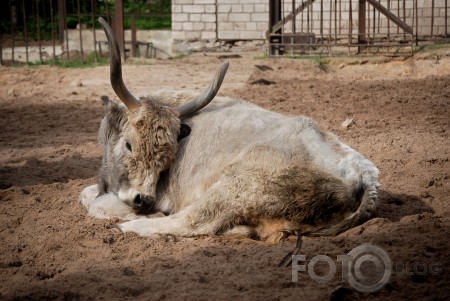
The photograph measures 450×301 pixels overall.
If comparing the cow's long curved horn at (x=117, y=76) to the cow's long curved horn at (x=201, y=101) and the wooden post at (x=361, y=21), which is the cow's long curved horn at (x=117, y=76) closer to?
the cow's long curved horn at (x=201, y=101)

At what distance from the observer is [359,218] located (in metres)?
5.34

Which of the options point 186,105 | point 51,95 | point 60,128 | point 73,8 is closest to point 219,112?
point 186,105

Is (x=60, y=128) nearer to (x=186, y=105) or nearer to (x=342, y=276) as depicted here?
(x=186, y=105)

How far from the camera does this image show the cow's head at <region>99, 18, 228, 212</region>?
5.98m

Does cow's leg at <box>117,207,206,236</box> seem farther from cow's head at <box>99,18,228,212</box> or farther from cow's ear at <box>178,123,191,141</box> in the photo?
cow's ear at <box>178,123,191,141</box>

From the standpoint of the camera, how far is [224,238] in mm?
5387

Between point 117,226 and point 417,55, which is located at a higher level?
point 417,55

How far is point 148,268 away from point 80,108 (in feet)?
23.4

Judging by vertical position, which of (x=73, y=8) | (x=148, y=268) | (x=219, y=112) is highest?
(x=73, y=8)

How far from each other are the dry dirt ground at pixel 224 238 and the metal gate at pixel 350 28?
58.9 inches

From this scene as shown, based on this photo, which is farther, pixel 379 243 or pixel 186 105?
pixel 186 105

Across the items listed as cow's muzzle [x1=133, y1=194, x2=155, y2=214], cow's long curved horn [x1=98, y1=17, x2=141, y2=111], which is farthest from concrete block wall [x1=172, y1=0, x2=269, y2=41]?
cow's muzzle [x1=133, y1=194, x2=155, y2=214]

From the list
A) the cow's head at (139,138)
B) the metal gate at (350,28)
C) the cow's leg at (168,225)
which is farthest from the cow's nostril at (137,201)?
the metal gate at (350,28)

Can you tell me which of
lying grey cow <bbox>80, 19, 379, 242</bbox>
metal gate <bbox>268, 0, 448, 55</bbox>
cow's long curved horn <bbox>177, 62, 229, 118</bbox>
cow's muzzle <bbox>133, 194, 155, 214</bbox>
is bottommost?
cow's muzzle <bbox>133, 194, 155, 214</bbox>
